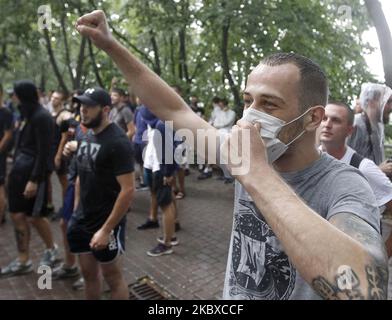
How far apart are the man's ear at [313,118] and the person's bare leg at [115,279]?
2.22m

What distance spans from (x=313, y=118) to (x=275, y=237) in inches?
19.4

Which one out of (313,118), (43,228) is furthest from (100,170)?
(313,118)

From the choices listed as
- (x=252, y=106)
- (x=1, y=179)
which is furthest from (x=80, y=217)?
(x=1, y=179)

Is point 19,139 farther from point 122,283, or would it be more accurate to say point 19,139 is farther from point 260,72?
point 260,72

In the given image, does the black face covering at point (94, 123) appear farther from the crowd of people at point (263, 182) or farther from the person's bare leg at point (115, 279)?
the person's bare leg at point (115, 279)

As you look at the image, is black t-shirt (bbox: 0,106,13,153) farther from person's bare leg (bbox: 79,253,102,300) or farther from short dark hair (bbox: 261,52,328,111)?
short dark hair (bbox: 261,52,328,111)

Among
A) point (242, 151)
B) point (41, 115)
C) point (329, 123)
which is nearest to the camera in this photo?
point (242, 151)

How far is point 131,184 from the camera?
3.00 meters

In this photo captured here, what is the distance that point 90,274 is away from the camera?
3137mm

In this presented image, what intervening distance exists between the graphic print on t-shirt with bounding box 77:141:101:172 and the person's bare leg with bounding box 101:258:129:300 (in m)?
0.83

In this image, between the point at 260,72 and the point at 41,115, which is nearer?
the point at 260,72

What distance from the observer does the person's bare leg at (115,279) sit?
120 inches
